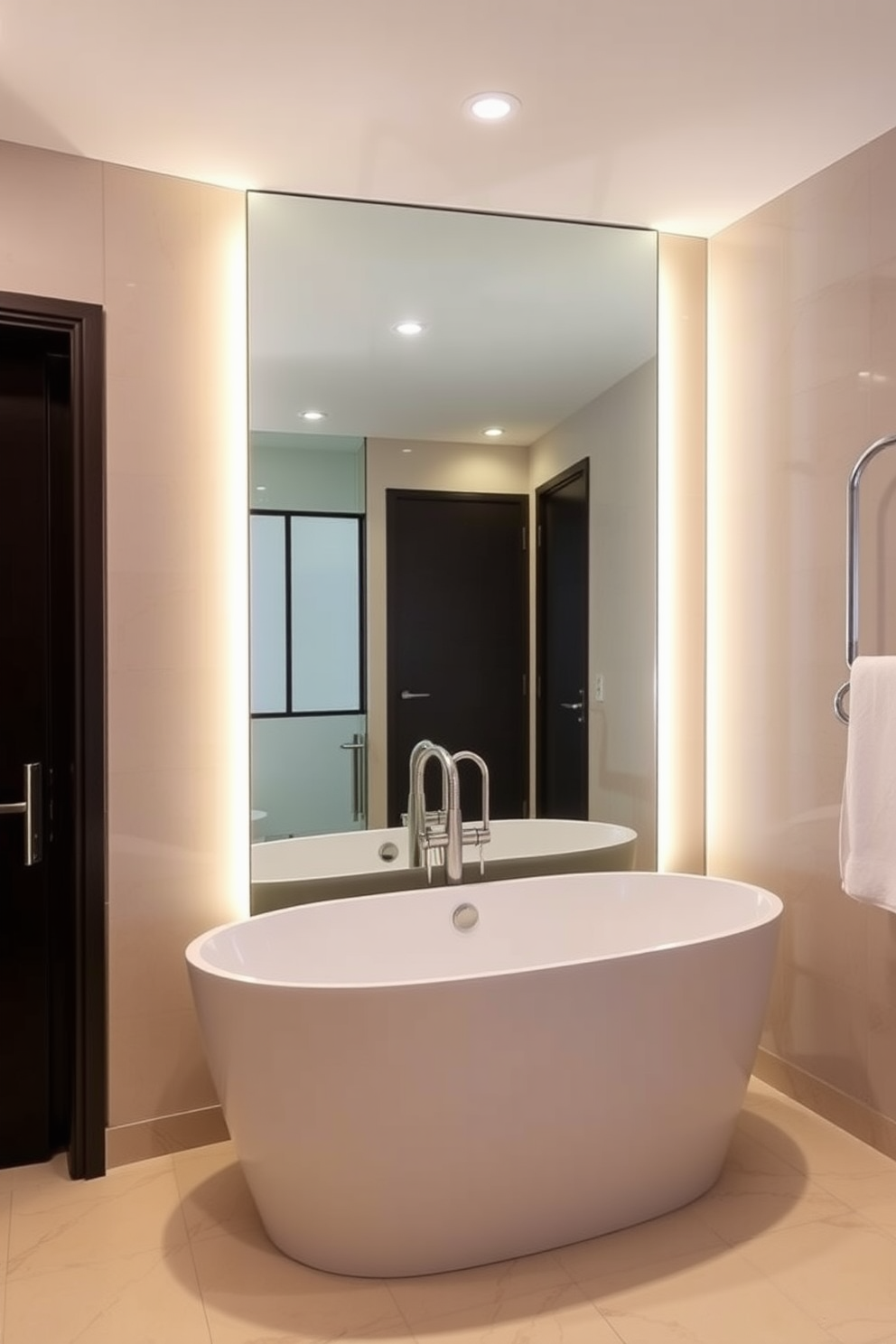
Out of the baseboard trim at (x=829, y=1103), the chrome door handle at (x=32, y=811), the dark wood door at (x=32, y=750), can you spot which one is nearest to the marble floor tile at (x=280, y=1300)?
the dark wood door at (x=32, y=750)

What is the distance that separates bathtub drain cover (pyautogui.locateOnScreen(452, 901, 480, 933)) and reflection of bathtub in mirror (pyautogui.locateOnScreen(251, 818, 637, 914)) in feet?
0.81

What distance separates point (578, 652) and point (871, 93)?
63.7 inches

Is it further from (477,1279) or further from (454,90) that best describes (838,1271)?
(454,90)

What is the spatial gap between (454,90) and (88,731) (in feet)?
5.61

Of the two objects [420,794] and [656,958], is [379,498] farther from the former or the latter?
[656,958]

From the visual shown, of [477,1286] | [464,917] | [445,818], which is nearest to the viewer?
[477,1286]

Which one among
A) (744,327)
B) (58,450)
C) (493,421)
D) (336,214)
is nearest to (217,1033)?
(58,450)

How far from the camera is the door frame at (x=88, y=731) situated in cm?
255

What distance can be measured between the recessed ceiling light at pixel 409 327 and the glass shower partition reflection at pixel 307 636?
1.14 ft

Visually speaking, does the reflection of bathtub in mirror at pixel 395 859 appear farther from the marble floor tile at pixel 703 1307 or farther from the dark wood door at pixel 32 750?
the marble floor tile at pixel 703 1307

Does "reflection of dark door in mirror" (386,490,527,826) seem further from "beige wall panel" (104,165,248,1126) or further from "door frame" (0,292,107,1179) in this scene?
"door frame" (0,292,107,1179)

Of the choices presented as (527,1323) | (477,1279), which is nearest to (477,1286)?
(477,1279)

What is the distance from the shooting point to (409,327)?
2.98 metres

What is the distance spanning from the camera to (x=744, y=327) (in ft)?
10.1
